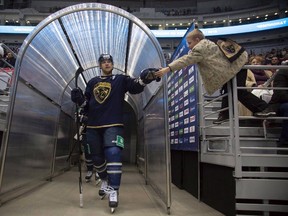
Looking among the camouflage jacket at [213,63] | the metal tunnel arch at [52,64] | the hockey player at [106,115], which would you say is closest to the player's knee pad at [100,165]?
the hockey player at [106,115]

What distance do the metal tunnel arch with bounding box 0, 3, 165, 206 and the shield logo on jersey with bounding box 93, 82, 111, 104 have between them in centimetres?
69

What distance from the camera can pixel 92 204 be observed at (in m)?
3.84

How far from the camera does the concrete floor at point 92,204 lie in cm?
338

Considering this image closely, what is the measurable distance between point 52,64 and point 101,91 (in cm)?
177

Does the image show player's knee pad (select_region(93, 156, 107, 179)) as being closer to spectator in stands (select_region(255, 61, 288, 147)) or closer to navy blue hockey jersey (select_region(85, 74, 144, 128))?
navy blue hockey jersey (select_region(85, 74, 144, 128))

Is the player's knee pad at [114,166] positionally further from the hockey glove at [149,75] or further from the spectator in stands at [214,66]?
the spectator in stands at [214,66]

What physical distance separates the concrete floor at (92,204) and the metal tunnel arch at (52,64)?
0.30 metres

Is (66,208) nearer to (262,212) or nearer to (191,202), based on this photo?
(191,202)

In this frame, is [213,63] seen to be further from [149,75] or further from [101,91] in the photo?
[101,91]

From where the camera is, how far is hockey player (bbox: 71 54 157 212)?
3.74m

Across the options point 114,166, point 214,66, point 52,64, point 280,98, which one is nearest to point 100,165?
point 114,166

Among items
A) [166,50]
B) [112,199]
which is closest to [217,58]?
[112,199]

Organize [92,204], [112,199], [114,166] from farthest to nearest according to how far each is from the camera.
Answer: [92,204], [114,166], [112,199]

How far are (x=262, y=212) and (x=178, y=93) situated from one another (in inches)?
124
